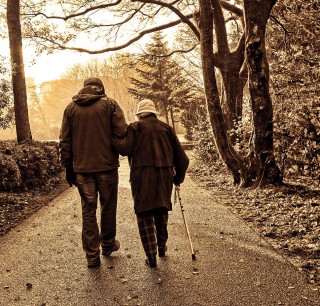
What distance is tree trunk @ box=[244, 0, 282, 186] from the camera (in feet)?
28.5

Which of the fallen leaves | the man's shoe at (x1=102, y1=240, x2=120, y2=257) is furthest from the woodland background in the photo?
the man's shoe at (x1=102, y1=240, x2=120, y2=257)

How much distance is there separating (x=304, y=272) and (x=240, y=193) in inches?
195

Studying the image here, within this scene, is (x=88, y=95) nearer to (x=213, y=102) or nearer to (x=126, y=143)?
(x=126, y=143)

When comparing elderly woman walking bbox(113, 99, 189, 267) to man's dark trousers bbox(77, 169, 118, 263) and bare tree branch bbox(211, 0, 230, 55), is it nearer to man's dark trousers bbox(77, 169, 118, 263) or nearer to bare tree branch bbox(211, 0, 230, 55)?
man's dark trousers bbox(77, 169, 118, 263)

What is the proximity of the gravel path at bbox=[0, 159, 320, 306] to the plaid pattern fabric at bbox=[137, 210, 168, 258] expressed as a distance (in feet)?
0.76

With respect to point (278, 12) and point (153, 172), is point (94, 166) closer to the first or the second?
point (153, 172)

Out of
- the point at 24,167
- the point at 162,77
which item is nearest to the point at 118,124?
the point at 24,167

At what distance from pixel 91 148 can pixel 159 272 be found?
1654mm

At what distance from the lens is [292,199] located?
7895mm

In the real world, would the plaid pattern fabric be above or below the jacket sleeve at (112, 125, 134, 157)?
below

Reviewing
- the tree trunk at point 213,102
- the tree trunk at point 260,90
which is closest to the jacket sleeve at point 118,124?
the tree trunk at point 260,90

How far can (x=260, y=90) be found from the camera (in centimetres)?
886

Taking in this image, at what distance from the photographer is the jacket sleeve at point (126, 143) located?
4.71 metres

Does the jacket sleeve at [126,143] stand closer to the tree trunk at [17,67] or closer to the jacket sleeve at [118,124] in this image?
the jacket sleeve at [118,124]
